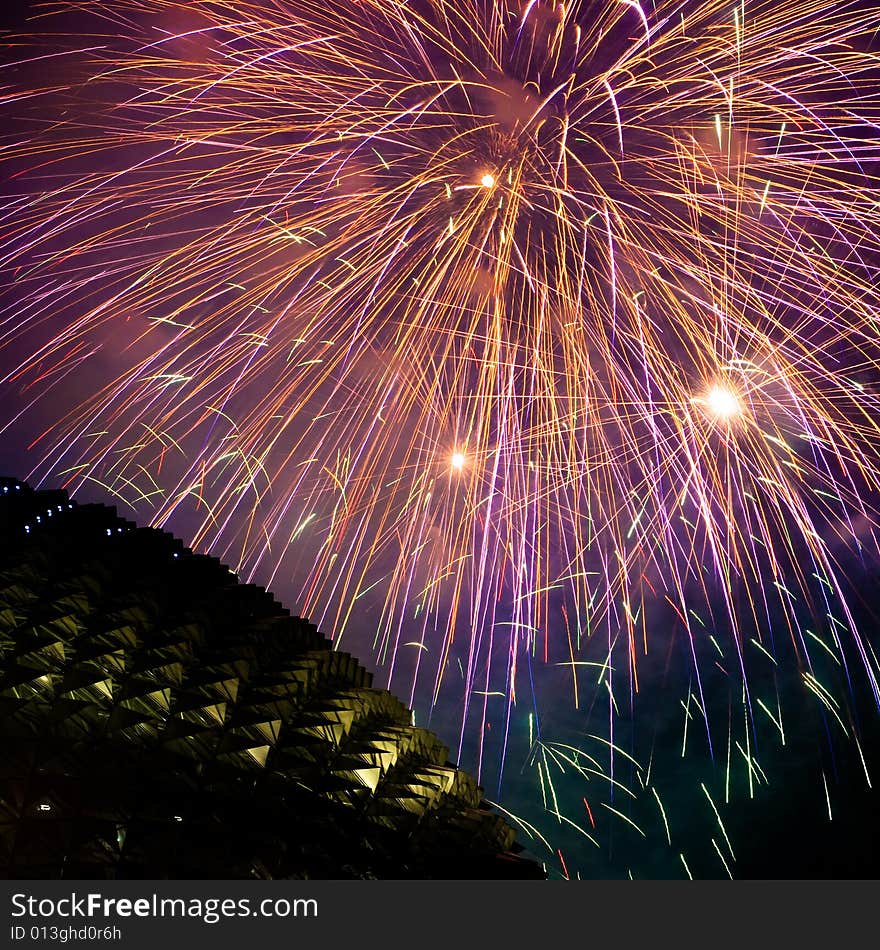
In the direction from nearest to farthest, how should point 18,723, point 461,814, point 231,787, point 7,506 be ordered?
point 18,723, point 231,787, point 461,814, point 7,506

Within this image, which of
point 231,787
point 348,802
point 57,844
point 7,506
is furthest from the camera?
point 7,506

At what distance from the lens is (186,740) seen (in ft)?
67.6

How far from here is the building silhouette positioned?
59.0 feet

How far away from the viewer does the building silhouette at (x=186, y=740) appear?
18.0 metres

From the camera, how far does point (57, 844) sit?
1703 centimetres

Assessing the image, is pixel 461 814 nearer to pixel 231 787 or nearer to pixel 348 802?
pixel 348 802
